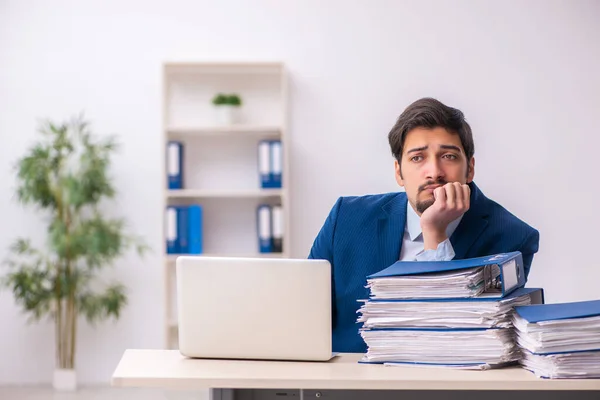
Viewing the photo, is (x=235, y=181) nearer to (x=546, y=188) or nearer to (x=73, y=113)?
(x=73, y=113)

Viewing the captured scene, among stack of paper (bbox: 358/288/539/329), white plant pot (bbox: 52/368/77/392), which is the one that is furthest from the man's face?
white plant pot (bbox: 52/368/77/392)

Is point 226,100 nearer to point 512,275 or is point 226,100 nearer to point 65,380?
point 65,380

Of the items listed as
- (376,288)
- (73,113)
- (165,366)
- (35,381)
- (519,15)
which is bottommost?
(35,381)

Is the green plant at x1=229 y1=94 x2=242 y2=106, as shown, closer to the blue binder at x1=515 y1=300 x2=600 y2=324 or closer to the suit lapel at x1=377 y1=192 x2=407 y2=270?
the suit lapel at x1=377 y1=192 x2=407 y2=270

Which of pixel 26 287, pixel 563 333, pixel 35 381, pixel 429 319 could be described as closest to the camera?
pixel 563 333

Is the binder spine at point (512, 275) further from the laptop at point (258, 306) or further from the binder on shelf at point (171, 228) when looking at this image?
the binder on shelf at point (171, 228)

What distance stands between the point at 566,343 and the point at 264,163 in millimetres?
3429

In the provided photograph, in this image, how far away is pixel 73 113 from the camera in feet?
16.8

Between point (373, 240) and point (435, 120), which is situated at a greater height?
point (435, 120)

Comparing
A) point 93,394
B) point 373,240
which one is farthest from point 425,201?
point 93,394

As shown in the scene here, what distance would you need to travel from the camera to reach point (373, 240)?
235 cm

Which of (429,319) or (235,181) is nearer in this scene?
(429,319)

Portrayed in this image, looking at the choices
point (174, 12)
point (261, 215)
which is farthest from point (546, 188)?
point (174, 12)

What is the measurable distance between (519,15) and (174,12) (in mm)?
2304
